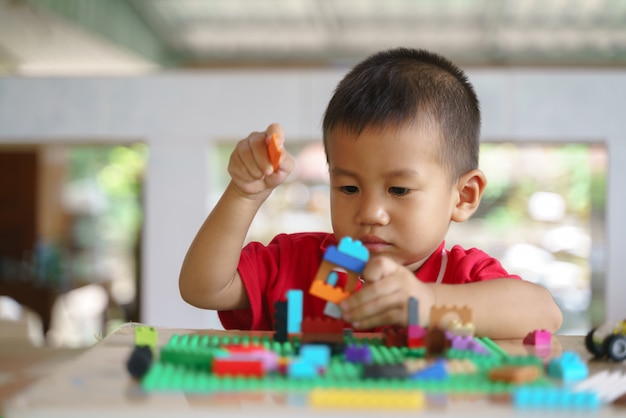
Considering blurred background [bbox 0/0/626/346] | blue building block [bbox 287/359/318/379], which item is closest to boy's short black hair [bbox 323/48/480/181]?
blue building block [bbox 287/359/318/379]

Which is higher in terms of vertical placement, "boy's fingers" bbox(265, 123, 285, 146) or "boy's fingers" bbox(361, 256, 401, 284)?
"boy's fingers" bbox(265, 123, 285, 146)

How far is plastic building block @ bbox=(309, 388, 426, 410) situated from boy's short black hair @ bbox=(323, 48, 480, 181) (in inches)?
20.5

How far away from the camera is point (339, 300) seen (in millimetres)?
685

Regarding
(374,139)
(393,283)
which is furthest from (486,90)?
(393,283)

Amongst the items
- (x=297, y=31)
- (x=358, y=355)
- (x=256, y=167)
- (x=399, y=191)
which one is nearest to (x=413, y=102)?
(x=399, y=191)

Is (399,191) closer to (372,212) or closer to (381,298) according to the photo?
(372,212)

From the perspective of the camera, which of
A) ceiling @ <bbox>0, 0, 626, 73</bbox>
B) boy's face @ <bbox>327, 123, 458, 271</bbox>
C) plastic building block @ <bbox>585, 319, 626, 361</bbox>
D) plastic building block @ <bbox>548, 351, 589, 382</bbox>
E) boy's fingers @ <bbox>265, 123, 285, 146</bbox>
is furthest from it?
ceiling @ <bbox>0, 0, 626, 73</bbox>

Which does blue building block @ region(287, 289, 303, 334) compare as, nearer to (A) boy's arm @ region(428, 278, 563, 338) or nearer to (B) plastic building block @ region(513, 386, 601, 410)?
(A) boy's arm @ region(428, 278, 563, 338)

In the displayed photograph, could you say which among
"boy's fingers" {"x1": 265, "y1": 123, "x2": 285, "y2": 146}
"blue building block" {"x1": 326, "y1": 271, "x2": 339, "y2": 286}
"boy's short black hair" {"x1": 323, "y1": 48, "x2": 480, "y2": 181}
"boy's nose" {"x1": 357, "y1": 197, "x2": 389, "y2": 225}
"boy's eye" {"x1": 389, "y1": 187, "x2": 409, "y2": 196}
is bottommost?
"blue building block" {"x1": 326, "y1": 271, "x2": 339, "y2": 286}

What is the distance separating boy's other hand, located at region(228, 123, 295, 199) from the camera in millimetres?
820

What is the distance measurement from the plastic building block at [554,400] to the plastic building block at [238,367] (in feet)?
0.54

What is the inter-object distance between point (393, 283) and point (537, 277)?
2.79 metres

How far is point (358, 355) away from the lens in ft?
1.83

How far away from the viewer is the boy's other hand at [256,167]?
2.69 feet
